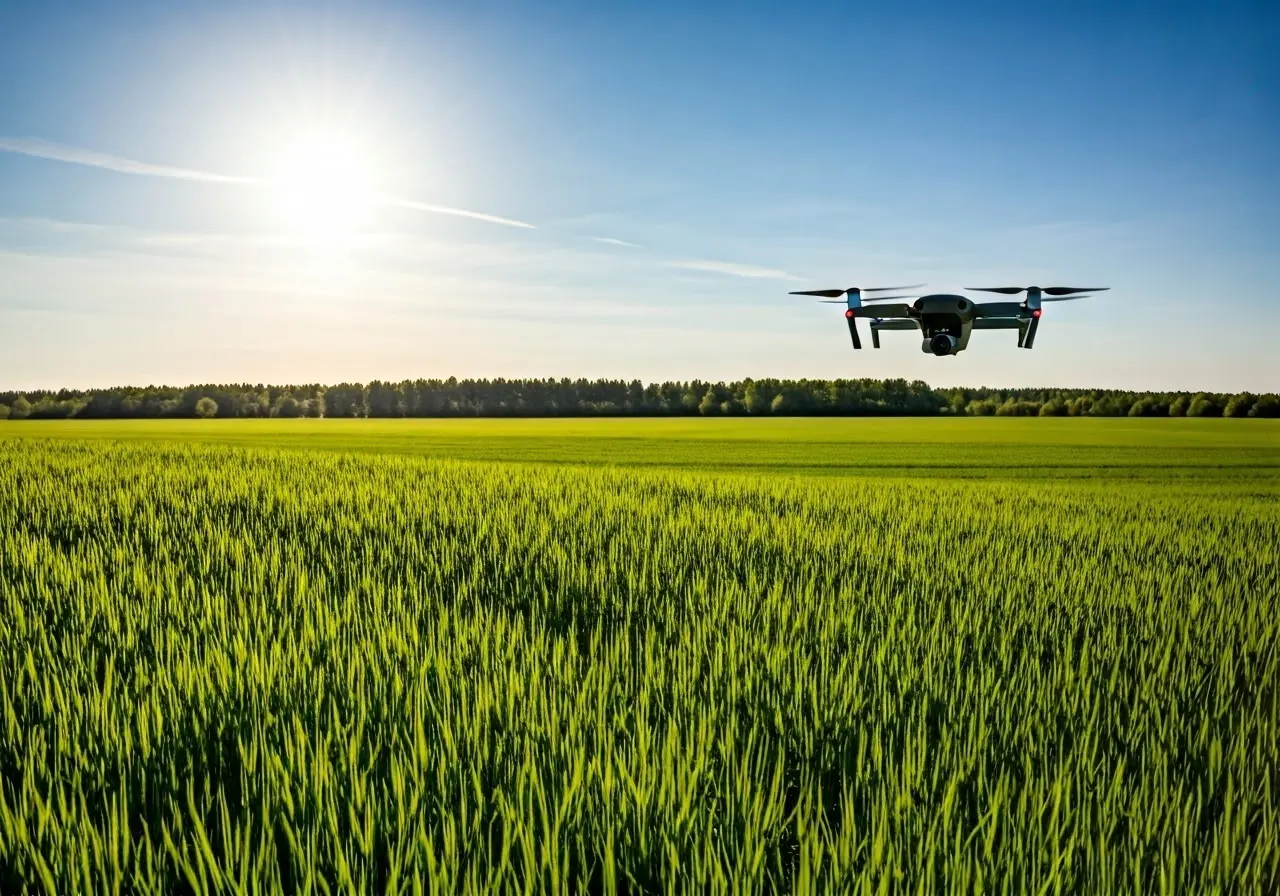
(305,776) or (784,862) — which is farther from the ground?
(305,776)

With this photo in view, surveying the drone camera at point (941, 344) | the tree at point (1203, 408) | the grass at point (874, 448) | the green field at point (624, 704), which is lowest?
the grass at point (874, 448)

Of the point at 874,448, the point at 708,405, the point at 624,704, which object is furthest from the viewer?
the point at 708,405

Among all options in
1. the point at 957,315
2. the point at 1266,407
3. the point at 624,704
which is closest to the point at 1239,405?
the point at 1266,407

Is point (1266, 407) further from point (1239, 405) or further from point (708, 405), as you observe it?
point (708, 405)

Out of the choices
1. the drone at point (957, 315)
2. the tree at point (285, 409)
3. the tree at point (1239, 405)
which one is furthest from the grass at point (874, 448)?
the tree at point (285, 409)

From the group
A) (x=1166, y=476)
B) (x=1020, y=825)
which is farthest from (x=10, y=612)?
(x=1166, y=476)

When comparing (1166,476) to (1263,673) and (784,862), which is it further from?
(784,862)

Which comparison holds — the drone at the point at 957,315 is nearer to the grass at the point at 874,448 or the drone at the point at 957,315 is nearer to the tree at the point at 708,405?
the grass at the point at 874,448
